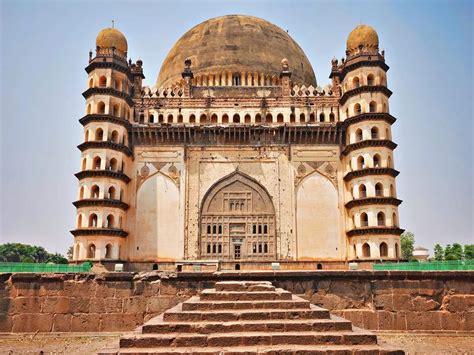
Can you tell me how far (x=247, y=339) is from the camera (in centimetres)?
670

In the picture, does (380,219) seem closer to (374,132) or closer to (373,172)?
(373,172)

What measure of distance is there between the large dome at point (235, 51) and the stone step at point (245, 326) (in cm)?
2611

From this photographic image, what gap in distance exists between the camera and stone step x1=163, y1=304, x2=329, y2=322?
24.3 feet

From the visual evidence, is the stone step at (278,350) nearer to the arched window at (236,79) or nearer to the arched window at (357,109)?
the arched window at (357,109)

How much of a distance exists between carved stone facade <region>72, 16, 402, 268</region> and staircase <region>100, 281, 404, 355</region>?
60.3 feet

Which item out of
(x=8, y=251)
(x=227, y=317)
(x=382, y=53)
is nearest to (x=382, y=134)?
(x=382, y=53)

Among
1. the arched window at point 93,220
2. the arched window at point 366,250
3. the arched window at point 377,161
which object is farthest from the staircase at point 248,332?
the arched window at point 377,161

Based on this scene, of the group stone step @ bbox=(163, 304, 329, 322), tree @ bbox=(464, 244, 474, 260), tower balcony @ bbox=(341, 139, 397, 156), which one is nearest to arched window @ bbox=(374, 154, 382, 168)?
tower balcony @ bbox=(341, 139, 397, 156)

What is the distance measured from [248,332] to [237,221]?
2044cm

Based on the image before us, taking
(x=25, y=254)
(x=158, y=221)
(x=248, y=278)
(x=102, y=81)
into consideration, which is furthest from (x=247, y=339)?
(x=25, y=254)

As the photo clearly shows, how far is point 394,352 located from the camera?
6137mm

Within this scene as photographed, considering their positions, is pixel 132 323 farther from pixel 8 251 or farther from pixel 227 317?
pixel 8 251

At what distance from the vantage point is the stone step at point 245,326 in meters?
6.94

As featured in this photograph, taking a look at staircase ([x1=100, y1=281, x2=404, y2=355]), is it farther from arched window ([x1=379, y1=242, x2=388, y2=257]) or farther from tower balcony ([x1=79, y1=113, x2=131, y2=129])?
tower balcony ([x1=79, y1=113, x2=131, y2=129])
